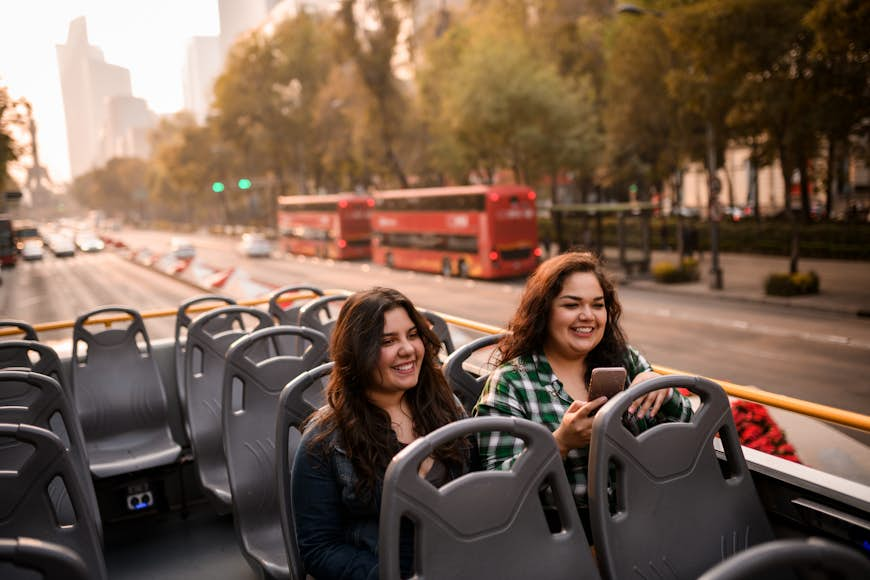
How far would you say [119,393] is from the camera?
564cm

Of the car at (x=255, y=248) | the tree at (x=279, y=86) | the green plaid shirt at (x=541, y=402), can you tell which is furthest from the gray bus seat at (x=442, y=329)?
the tree at (x=279, y=86)

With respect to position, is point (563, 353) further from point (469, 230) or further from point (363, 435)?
Result: point (469, 230)

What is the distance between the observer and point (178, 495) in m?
5.44

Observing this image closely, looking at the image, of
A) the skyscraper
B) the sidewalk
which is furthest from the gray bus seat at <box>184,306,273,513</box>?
the skyscraper

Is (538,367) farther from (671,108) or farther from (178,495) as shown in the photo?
(671,108)

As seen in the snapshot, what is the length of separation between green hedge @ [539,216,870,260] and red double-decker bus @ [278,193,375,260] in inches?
368

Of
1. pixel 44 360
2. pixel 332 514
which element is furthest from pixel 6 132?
pixel 332 514

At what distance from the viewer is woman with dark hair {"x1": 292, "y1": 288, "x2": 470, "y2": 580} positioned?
251 centimetres

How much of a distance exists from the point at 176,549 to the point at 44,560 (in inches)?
121

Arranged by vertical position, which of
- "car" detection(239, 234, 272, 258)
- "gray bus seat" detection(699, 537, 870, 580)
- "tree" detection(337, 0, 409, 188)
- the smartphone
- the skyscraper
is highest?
the skyscraper

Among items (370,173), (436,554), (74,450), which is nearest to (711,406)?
(436,554)

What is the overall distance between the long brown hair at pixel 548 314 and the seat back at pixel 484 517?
948 mm

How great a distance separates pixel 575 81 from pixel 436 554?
3289 cm

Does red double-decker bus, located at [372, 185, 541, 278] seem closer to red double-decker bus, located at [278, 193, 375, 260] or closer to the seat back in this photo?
red double-decker bus, located at [278, 193, 375, 260]
